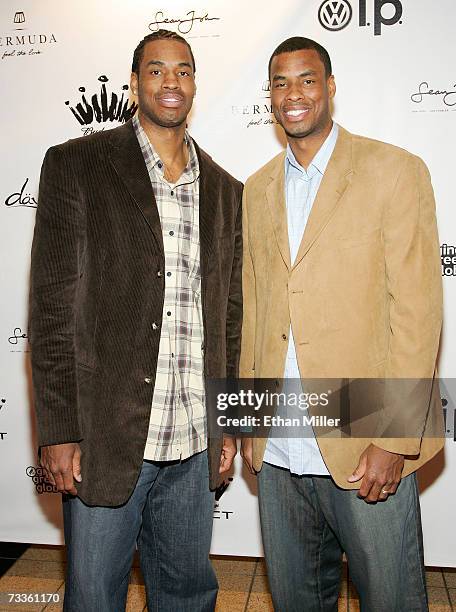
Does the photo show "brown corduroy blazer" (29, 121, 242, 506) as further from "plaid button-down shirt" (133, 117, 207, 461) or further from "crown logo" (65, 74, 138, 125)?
"crown logo" (65, 74, 138, 125)

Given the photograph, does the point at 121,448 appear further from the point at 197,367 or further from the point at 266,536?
the point at 266,536

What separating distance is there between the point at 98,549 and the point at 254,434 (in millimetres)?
508

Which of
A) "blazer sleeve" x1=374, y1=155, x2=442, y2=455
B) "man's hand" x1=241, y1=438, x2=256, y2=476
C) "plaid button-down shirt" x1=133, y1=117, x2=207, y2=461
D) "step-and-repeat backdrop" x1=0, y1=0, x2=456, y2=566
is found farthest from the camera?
"step-and-repeat backdrop" x1=0, y1=0, x2=456, y2=566

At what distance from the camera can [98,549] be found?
180 cm

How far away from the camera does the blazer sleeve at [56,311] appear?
175cm

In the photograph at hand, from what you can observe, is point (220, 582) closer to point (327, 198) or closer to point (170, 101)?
point (327, 198)

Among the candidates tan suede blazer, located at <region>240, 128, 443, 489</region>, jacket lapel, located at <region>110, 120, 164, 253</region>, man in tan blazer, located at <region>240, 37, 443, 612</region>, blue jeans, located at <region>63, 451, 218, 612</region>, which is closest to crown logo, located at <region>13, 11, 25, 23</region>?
jacket lapel, located at <region>110, 120, 164, 253</region>

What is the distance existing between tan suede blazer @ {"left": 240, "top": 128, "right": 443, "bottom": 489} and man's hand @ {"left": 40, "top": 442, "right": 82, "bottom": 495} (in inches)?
22.2

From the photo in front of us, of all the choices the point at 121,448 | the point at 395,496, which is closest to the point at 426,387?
the point at 395,496

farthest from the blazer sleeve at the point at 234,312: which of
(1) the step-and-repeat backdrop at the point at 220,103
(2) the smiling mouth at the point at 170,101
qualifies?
(1) the step-and-repeat backdrop at the point at 220,103

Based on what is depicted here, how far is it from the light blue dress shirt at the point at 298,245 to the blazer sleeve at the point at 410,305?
189 mm

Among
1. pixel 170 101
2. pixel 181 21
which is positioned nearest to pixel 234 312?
pixel 170 101

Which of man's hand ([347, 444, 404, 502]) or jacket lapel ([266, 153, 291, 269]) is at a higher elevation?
jacket lapel ([266, 153, 291, 269])

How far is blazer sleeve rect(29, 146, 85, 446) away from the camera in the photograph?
175cm
